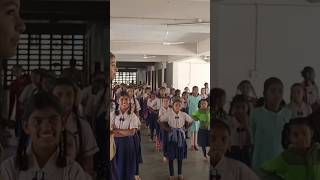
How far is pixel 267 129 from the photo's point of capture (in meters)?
2.14

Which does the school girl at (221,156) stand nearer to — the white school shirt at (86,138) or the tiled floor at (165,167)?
the white school shirt at (86,138)

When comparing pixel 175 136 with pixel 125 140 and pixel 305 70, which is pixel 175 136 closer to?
pixel 125 140

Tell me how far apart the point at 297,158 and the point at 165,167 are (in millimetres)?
3418

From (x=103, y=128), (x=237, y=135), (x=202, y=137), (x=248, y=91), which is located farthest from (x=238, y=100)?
(x=202, y=137)

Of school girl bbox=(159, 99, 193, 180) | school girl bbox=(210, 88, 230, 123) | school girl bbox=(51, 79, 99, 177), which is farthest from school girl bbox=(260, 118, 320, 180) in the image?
school girl bbox=(159, 99, 193, 180)

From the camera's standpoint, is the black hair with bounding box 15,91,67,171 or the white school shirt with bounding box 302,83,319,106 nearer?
the black hair with bounding box 15,91,67,171

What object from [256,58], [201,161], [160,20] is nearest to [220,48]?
[256,58]

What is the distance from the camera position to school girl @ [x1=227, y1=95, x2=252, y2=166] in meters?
2.12

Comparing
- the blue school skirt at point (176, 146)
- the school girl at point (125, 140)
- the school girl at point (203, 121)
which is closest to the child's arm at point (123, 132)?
the school girl at point (125, 140)

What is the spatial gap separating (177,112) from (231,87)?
2980mm

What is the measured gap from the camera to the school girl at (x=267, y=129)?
2143 millimetres

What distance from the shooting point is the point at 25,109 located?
6.20 feet

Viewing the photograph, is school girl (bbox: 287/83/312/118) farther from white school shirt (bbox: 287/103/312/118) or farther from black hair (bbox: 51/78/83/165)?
black hair (bbox: 51/78/83/165)

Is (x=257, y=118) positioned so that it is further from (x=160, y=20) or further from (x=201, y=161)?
(x=201, y=161)
